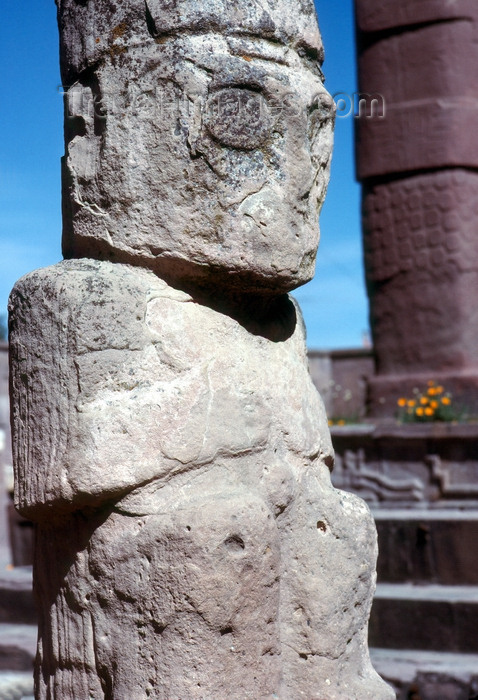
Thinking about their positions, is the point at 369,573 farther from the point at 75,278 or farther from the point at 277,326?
the point at 75,278

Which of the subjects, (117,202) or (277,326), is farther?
(277,326)

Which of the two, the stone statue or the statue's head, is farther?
the statue's head

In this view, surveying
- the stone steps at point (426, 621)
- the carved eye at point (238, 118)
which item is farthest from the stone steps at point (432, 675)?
the carved eye at point (238, 118)

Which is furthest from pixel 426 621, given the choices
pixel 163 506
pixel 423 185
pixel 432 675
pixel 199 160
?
pixel 423 185

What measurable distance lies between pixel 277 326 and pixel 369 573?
0.63m

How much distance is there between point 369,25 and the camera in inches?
340

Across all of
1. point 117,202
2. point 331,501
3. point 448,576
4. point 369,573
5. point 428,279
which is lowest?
point 448,576

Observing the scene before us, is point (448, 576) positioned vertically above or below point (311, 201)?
below

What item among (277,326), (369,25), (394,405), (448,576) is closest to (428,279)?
(394,405)

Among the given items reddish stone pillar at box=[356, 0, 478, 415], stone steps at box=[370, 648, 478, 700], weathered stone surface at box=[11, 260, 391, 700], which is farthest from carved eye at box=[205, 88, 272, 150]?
reddish stone pillar at box=[356, 0, 478, 415]

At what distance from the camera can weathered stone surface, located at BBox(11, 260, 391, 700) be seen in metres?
1.99

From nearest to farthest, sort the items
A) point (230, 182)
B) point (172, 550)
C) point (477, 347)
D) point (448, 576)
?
point (172, 550), point (230, 182), point (448, 576), point (477, 347)

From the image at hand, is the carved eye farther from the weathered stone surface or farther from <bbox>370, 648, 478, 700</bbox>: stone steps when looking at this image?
<bbox>370, 648, 478, 700</bbox>: stone steps

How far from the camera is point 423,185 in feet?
27.9
